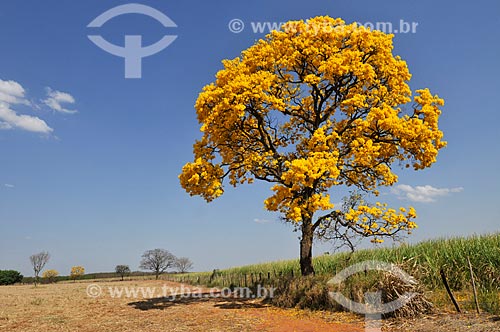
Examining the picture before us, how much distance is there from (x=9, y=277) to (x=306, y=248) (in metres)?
70.1

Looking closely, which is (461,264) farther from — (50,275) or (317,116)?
(50,275)

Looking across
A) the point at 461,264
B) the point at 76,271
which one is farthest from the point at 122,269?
the point at 461,264

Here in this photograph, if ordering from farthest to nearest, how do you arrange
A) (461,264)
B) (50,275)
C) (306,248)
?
(50,275), (306,248), (461,264)

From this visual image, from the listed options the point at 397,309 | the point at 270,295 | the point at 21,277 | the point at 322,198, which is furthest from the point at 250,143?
the point at 21,277

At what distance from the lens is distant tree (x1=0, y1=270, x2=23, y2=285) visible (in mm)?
70188

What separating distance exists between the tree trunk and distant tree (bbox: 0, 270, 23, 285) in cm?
6913

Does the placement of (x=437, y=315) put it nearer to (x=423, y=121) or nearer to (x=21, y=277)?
(x=423, y=121)

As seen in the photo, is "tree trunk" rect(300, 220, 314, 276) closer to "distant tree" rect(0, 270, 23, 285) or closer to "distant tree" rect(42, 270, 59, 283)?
"distant tree" rect(0, 270, 23, 285)

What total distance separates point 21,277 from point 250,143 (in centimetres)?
6987

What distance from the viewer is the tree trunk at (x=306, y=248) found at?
65.7 ft

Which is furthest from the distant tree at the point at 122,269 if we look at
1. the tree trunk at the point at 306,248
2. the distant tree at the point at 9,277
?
the tree trunk at the point at 306,248

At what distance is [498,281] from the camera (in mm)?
13953

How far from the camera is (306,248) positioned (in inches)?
794

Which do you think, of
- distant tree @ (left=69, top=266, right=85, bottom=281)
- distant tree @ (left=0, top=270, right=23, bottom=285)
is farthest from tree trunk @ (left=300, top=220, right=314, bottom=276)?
distant tree @ (left=69, top=266, right=85, bottom=281)
